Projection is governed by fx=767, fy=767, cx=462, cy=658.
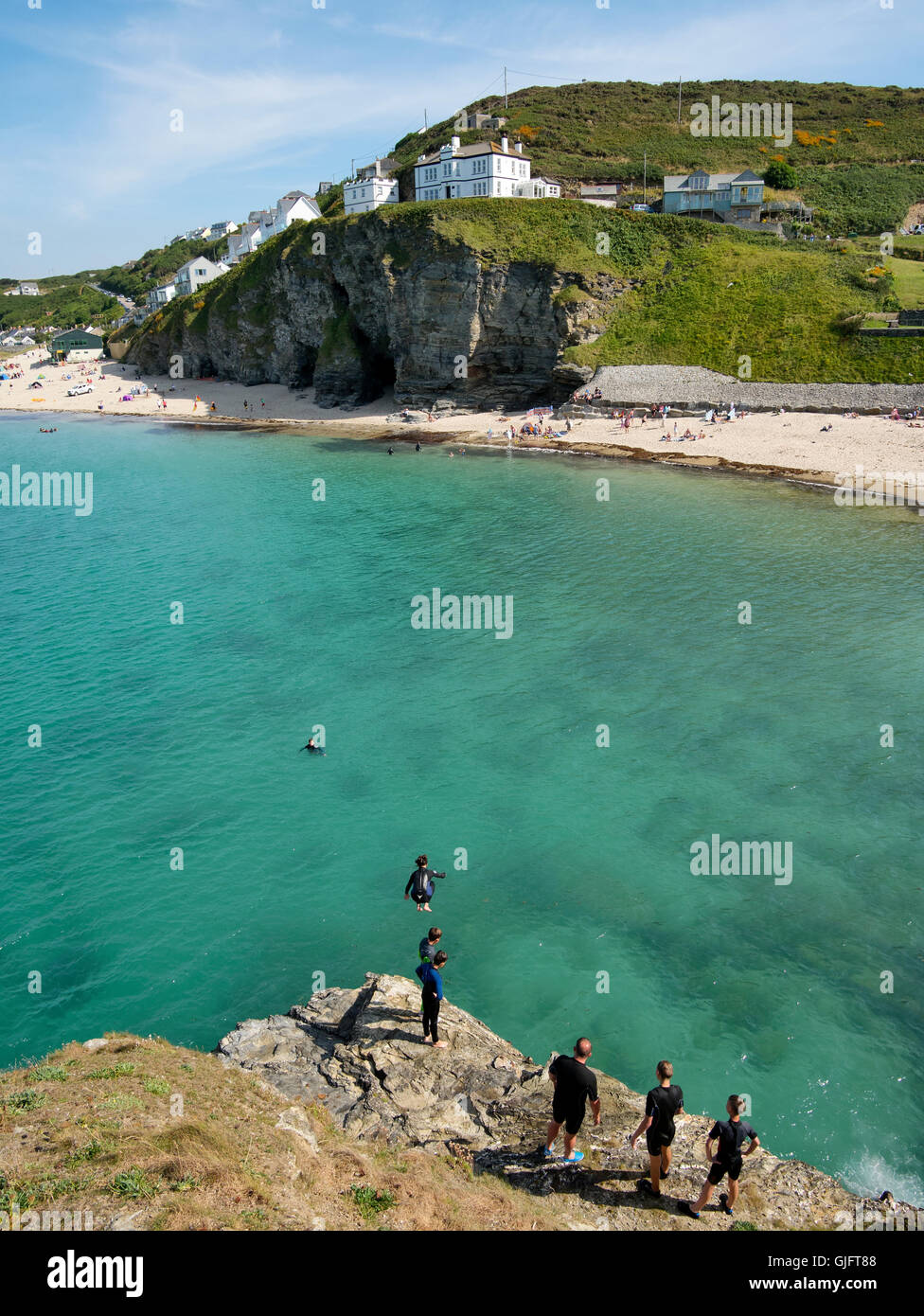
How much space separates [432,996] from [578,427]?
202 ft

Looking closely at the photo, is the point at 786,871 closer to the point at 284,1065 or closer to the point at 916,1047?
the point at 916,1047

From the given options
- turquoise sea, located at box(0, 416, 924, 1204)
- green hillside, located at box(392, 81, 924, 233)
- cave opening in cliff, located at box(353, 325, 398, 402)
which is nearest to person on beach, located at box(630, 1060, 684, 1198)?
turquoise sea, located at box(0, 416, 924, 1204)

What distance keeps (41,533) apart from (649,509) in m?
38.7

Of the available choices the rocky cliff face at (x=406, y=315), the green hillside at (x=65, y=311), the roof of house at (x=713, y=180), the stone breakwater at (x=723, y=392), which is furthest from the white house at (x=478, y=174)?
the green hillside at (x=65, y=311)

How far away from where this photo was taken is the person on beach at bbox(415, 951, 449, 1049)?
11.8 meters

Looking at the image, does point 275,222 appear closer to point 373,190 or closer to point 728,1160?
point 373,190

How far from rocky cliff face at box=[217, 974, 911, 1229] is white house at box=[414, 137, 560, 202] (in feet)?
289

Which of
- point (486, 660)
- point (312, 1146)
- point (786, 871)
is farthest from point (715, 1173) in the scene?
point (486, 660)

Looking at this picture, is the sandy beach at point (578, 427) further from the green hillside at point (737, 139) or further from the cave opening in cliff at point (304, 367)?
the green hillside at point (737, 139)

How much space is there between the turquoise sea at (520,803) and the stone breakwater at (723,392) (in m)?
21.1

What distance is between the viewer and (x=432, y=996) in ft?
39.1

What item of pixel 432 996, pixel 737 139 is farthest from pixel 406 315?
pixel 737 139

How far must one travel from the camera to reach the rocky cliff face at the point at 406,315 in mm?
72500

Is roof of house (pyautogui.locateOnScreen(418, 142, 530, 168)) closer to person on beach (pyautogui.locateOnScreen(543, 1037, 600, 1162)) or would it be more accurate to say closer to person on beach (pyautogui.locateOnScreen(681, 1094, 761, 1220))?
person on beach (pyautogui.locateOnScreen(543, 1037, 600, 1162))
